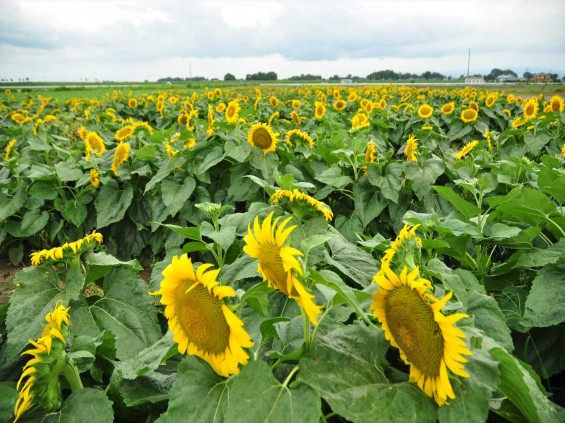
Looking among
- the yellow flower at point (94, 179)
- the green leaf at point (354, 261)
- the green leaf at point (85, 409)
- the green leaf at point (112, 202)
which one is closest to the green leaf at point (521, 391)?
the green leaf at point (354, 261)

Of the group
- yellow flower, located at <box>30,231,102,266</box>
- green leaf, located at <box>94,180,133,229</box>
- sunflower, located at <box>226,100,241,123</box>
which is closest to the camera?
yellow flower, located at <box>30,231,102,266</box>

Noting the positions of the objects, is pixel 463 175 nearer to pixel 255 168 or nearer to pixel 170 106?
pixel 255 168

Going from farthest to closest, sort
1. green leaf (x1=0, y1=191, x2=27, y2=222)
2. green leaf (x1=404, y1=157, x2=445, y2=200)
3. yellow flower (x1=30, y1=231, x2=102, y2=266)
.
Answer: green leaf (x1=0, y1=191, x2=27, y2=222) < green leaf (x1=404, y1=157, x2=445, y2=200) < yellow flower (x1=30, y1=231, x2=102, y2=266)

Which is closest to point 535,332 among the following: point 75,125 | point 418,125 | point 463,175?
point 463,175

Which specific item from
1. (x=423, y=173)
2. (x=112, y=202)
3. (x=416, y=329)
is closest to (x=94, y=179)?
(x=112, y=202)

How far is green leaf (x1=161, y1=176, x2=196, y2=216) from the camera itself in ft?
13.1

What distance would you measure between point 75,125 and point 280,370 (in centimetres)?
1071

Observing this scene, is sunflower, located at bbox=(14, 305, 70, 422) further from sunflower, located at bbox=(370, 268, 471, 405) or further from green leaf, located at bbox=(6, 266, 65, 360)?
sunflower, located at bbox=(370, 268, 471, 405)

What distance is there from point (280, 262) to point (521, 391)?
0.58m

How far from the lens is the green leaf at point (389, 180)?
3.63 metres

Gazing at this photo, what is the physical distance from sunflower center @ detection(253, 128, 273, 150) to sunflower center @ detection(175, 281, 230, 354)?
3146 millimetres

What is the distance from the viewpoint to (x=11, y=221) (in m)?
4.61

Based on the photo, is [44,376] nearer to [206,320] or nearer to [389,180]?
[206,320]

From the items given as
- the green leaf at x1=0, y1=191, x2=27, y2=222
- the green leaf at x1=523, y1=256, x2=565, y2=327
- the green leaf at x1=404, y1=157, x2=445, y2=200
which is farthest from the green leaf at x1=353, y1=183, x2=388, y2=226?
the green leaf at x1=0, y1=191, x2=27, y2=222
